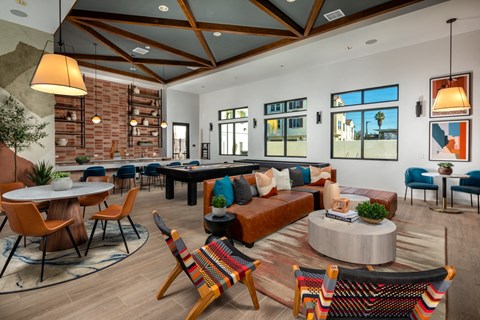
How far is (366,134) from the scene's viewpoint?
23.0ft

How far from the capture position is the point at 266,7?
4598 millimetres

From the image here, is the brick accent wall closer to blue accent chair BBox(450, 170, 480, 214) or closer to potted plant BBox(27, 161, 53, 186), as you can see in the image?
potted plant BBox(27, 161, 53, 186)

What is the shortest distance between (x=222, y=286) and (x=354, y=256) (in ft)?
5.55

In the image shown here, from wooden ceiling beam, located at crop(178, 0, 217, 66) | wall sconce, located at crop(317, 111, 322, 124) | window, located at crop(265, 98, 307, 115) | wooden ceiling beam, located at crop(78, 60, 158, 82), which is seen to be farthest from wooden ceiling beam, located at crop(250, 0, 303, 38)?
wooden ceiling beam, located at crop(78, 60, 158, 82)

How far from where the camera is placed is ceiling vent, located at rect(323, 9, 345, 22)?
488 centimetres

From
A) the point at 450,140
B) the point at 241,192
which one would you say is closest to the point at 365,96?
the point at 450,140

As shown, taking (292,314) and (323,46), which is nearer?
(292,314)

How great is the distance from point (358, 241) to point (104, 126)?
9293mm

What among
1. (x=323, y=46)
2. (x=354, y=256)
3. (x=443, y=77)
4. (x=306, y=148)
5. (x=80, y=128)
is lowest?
(x=354, y=256)

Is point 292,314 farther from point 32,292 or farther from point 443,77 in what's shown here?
point 443,77

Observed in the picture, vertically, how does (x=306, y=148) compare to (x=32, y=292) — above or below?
above

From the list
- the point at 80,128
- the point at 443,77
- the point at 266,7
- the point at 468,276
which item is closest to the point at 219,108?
the point at 80,128

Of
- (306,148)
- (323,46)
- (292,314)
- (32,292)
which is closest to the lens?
(292,314)

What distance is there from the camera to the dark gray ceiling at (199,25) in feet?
15.5
